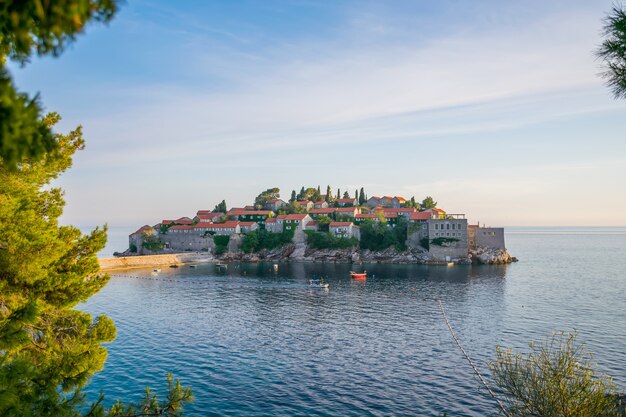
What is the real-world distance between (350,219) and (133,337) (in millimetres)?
96373

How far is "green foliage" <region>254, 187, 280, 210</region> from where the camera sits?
554 ft

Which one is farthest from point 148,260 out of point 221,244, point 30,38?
point 30,38

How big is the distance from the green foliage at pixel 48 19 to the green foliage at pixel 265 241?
129 m

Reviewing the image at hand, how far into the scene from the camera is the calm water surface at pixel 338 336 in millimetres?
32375

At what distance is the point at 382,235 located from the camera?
419 ft

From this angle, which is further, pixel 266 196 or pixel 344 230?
pixel 266 196

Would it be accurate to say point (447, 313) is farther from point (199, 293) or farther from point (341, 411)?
point (199, 293)

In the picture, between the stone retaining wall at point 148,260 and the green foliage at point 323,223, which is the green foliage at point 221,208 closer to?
the stone retaining wall at point 148,260

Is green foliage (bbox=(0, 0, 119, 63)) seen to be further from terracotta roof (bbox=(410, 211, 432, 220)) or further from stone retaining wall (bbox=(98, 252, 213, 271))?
terracotta roof (bbox=(410, 211, 432, 220))

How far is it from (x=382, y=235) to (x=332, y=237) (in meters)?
15.0

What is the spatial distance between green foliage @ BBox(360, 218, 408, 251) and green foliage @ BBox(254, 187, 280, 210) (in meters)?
51.5

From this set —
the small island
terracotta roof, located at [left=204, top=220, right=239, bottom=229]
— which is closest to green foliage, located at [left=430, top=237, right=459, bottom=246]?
the small island

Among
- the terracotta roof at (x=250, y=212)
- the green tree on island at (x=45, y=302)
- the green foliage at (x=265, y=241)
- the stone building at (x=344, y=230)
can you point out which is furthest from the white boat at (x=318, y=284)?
the green tree on island at (x=45, y=302)

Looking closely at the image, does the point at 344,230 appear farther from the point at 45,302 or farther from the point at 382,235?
the point at 45,302
